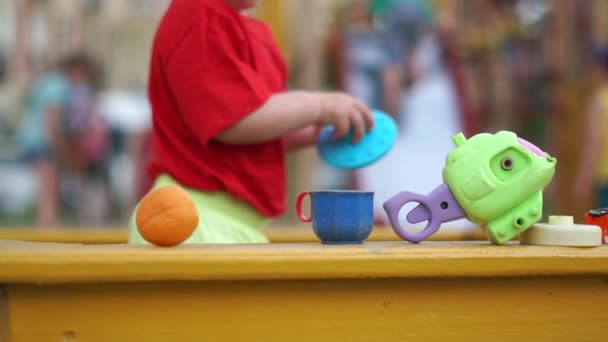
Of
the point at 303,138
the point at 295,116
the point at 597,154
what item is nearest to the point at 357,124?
the point at 295,116

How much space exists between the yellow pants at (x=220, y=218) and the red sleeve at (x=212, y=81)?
150 millimetres

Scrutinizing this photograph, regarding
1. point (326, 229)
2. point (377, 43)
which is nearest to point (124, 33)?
point (377, 43)

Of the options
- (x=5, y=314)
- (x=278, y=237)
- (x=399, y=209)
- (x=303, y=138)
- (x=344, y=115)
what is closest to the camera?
(x=5, y=314)

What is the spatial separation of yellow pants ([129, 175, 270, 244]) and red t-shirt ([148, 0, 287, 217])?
2 cm

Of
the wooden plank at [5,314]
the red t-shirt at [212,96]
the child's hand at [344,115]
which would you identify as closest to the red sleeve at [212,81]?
the red t-shirt at [212,96]

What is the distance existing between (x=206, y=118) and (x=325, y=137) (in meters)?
0.29

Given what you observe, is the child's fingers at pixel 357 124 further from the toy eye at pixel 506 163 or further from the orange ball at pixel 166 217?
the orange ball at pixel 166 217

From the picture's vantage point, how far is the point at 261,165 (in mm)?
1586

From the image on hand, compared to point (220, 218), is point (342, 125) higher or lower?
higher

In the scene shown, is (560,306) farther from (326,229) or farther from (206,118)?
(206,118)

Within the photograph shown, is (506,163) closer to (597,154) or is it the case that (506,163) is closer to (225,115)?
(225,115)

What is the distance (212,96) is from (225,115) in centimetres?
4

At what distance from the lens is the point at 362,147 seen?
1583 mm

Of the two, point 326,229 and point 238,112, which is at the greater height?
point 238,112
